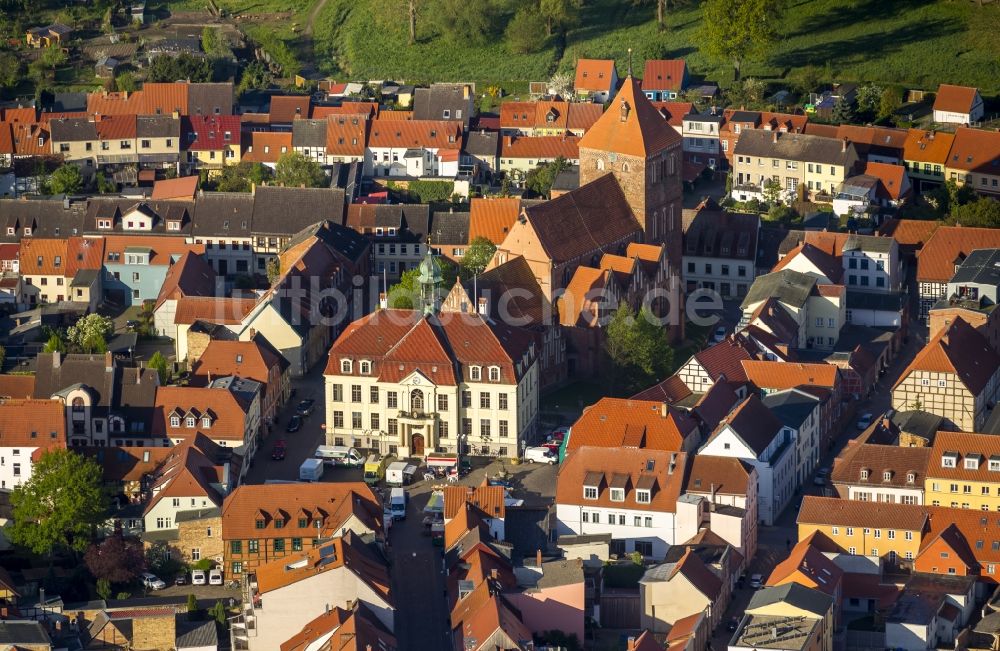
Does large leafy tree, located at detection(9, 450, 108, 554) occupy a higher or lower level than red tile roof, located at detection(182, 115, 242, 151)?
lower

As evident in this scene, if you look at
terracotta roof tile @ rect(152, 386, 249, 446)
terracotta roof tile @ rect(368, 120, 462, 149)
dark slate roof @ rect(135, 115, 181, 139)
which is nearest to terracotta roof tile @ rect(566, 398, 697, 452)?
terracotta roof tile @ rect(152, 386, 249, 446)

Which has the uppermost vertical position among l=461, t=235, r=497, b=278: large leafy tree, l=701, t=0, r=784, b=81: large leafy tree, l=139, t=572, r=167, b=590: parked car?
l=701, t=0, r=784, b=81: large leafy tree

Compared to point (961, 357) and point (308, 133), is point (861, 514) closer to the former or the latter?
point (961, 357)

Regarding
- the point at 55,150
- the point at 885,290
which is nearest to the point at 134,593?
the point at 885,290

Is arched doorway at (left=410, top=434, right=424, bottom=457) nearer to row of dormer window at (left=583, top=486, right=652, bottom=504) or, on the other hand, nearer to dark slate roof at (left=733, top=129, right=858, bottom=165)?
row of dormer window at (left=583, top=486, right=652, bottom=504)

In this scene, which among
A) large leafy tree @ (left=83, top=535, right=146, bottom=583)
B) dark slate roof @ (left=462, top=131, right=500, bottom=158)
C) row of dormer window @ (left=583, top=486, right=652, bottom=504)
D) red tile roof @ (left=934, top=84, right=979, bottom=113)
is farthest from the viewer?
red tile roof @ (left=934, top=84, right=979, bottom=113)

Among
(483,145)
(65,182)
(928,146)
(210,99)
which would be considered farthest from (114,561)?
(928,146)

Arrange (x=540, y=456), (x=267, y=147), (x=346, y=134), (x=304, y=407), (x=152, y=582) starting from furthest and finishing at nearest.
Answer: (x=267, y=147)
(x=346, y=134)
(x=304, y=407)
(x=540, y=456)
(x=152, y=582)

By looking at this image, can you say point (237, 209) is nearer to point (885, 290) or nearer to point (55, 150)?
point (55, 150)
